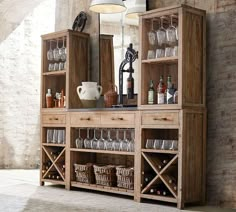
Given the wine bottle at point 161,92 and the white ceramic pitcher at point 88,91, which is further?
the white ceramic pitcher at point 88,91

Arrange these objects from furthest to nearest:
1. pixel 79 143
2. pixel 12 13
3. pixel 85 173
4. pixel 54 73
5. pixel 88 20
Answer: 1. pixel 12 13
2. pixel 88 20
3. pixel 54 73
4. pixel 79 143
5. pixel 85 173

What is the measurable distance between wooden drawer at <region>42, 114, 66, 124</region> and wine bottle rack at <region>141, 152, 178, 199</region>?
4.81ft

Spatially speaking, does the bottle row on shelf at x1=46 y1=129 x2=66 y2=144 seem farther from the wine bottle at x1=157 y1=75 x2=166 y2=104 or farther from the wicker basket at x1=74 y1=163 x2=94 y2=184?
the wine bottle at x1=157 y1=75 x2=166 y2=104

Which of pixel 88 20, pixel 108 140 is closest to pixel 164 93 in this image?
pixel 108 140

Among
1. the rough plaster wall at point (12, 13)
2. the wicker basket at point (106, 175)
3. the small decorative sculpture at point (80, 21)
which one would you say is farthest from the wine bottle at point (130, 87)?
the rough plaster wall at point (12, 13)

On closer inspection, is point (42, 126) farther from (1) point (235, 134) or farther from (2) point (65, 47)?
(1) point (235, 134)

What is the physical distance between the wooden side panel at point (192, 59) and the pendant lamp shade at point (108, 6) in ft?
3.04

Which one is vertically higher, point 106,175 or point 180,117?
point 180,117

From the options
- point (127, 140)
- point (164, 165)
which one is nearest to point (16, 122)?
point (127, 140)

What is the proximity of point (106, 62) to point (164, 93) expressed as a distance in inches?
57.1

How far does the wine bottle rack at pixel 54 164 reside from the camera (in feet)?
21.3

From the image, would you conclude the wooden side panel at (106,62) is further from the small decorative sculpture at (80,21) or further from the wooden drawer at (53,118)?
the wooden drawer at (53,118)

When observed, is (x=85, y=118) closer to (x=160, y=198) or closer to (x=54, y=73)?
(x=54, y=73)

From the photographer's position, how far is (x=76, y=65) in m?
6.55
